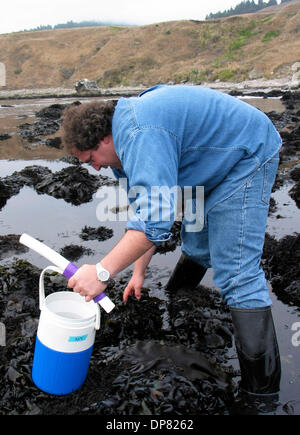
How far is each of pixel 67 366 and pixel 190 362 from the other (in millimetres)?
1020

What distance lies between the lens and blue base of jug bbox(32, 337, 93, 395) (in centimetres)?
252

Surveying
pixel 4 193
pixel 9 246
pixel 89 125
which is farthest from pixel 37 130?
pixel 89 125

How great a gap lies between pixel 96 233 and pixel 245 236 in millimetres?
3460

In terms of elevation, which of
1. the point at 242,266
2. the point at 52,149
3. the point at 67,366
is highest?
the point at 242,266

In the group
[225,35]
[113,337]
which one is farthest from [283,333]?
[225,35]

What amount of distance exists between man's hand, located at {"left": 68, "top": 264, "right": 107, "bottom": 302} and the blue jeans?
3.04 ft

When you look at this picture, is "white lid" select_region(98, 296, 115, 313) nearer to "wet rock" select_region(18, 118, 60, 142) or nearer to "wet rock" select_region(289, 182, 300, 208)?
"wet rock" select_region(289, 182, 300, 208)

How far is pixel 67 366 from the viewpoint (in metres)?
2.55

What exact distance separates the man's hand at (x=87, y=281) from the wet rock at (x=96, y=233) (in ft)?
11.0

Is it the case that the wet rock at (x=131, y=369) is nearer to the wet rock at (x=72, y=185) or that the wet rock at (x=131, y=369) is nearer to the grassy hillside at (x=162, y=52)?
the wet rock at (x=72, y=185)

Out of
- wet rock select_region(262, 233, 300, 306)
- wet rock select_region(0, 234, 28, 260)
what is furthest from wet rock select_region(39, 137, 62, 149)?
wet rock select_region(262, 233, 300, 306)

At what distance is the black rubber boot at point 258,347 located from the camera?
8.71 feet

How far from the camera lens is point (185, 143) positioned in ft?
8.08
